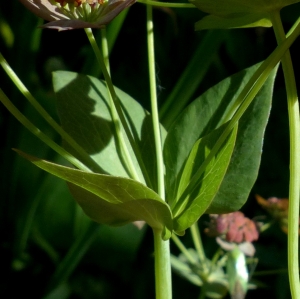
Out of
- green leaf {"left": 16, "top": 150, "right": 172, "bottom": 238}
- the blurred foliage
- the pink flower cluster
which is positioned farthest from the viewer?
the blurred foliage

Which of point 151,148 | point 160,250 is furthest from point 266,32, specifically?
point 160,250

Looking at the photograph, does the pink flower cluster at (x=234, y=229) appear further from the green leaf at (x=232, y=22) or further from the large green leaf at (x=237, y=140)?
the green leaf at (x=232, y=22)

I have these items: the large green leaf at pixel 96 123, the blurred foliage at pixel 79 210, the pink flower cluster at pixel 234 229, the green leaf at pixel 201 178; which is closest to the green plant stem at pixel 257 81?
the green leaf at pixel 201 178

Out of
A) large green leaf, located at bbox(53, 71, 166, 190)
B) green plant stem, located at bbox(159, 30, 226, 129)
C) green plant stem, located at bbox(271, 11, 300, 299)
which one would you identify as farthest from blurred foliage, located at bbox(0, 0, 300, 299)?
green plant stem, located at bbox(271, 11, 300, 299)

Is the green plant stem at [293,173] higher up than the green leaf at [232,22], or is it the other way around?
the green leaf at [232,22]

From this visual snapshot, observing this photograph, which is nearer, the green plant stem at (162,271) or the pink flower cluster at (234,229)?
the green plant stem at (162,271)

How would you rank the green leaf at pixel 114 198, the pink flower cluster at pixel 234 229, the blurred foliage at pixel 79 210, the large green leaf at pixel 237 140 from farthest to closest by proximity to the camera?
the blurred foliage at pixel 79 210 < the pink flower cluster at pixel 234 229 < the large green leaf at pixel 237 140 < the green leaf at pixel 114 198

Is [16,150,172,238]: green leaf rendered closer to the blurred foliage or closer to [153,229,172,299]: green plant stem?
[153,229,172,299]: green plant stem
